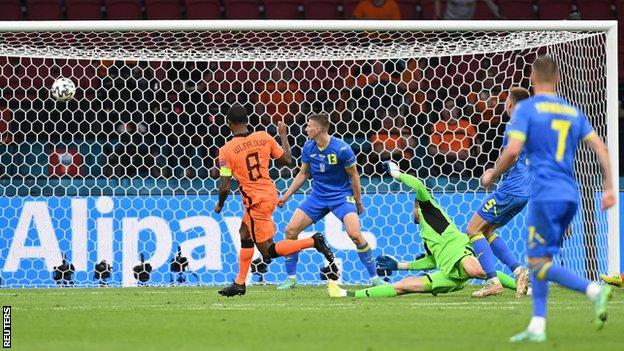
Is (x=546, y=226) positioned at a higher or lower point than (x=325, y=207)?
lower

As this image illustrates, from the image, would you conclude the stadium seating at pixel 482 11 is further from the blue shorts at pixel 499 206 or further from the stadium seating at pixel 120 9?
the blue shorts at pixel 499 206

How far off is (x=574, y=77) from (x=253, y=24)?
3442 millimetres

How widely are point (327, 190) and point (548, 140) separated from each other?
543 centimetres

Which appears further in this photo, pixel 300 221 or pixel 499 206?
pixel 300 221

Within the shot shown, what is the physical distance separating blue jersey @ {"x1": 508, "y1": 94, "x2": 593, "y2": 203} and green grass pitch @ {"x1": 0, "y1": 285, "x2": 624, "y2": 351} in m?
0.86

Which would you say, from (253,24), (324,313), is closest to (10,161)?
(253,24)

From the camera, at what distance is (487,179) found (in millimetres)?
8664

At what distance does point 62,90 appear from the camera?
494 inches

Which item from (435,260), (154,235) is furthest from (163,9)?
(435,260)

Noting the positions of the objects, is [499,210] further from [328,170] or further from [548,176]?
[548,176]

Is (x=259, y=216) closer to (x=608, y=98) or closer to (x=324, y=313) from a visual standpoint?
(x=324, y=313)

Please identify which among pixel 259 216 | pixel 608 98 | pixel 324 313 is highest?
pixel 608 98

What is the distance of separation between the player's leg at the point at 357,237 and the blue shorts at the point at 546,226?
5.19 metres

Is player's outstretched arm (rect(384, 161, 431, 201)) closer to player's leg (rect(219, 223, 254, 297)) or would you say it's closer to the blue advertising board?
player's leg (rect(219, 223, 254, 297))
